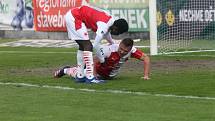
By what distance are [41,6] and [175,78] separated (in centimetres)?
1803

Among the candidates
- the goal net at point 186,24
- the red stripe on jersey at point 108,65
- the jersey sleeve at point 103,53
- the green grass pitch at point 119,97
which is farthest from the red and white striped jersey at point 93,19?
the goal net at point 186,24

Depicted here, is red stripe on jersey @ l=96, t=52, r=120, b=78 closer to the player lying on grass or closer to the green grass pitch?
the player lying on grass

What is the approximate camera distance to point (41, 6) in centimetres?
3139

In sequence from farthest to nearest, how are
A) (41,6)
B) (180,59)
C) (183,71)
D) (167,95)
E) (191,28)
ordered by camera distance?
(41,6)
(191,28)
(180,59)
(183,71)
(167,95)

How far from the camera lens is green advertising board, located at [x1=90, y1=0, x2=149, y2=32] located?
2872 centimetres

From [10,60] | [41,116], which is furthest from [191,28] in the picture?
[41,116]

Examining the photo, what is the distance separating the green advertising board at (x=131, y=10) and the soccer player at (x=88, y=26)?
584 inches

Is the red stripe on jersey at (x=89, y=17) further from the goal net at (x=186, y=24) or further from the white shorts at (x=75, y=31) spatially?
the goal net at (x=186, y=24)

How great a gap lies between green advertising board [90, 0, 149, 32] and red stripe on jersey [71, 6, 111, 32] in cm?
1488

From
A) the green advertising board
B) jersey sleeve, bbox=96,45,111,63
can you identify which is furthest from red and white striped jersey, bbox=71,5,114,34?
the green advertising board

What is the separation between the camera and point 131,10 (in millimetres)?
29031

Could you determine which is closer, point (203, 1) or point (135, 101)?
point (135, 101)

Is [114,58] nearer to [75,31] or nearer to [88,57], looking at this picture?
[88,57]

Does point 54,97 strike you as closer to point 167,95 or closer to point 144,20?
point 167,95
